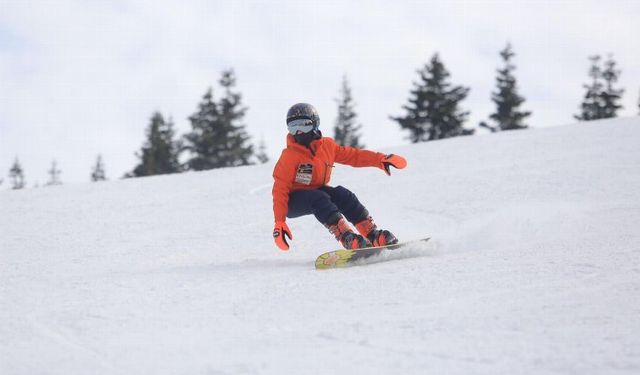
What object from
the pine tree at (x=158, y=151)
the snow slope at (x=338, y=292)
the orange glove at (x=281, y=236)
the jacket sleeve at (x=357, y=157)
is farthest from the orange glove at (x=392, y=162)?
the pine tree at (x=158, y=151)

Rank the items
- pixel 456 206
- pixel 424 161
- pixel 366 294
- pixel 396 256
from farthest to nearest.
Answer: pixel 424 161 < pixel 456 206 < pixel 396 256 < pixel 366 294

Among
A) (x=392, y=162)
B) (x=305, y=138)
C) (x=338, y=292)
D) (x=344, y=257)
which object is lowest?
(x=338, y=292)

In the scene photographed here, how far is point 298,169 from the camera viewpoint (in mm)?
5492

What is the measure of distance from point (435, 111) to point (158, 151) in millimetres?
17624

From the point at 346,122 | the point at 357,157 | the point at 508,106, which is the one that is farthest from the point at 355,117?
the point at 357,157

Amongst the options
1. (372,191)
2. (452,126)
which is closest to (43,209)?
(372,191)

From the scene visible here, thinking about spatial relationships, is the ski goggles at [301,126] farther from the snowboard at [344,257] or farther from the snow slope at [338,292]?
the snowboard at [344,257]

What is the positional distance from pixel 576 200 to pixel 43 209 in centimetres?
728

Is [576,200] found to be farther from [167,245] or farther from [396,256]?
[167,245]

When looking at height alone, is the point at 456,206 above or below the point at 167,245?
above

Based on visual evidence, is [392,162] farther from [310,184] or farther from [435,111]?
[435,111]

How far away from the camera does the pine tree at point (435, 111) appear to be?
3350 cm

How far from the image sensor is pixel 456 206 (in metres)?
7.75

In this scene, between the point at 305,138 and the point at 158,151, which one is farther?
the point at 158,151
